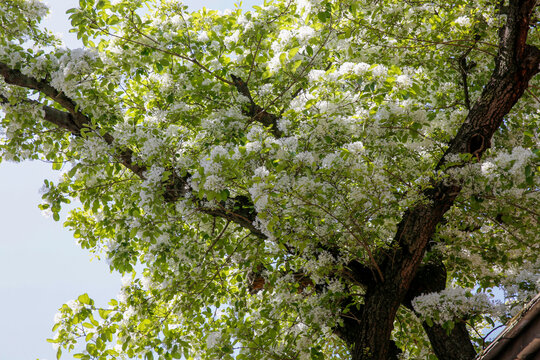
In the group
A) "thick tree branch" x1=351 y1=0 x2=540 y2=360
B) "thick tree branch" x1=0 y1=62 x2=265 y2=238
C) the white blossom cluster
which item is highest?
"thick tree branch" x1=0 y1=62 x2=265 y2=238

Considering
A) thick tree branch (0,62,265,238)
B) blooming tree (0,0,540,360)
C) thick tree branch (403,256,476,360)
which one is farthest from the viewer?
thick tree branch (0,62,265,238)

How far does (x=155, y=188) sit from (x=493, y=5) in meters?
4.93

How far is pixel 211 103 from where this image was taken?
623 centimetres

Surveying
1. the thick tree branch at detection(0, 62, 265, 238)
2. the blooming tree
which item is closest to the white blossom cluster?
the blooming tree

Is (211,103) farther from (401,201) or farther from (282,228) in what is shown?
(401,201)

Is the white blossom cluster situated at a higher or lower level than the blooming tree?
lower

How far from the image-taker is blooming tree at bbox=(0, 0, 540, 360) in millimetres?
4590

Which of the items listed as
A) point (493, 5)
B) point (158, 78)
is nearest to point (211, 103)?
point (158, 78)

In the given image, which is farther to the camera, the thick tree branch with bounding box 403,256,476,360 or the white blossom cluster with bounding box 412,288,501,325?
the thick tree branch with bounding box 403,256,476,360

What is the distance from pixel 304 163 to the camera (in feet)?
13.8

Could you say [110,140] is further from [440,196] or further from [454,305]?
[454,305]

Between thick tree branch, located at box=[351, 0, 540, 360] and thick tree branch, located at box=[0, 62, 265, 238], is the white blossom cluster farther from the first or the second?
thick tree branch, located at box=[0, 62, 265, 238]

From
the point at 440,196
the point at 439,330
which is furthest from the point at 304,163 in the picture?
the point at 439,330

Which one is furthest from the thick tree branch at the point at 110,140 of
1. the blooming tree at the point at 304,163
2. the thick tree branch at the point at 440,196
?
the thick tree branch at the point at 440,196
